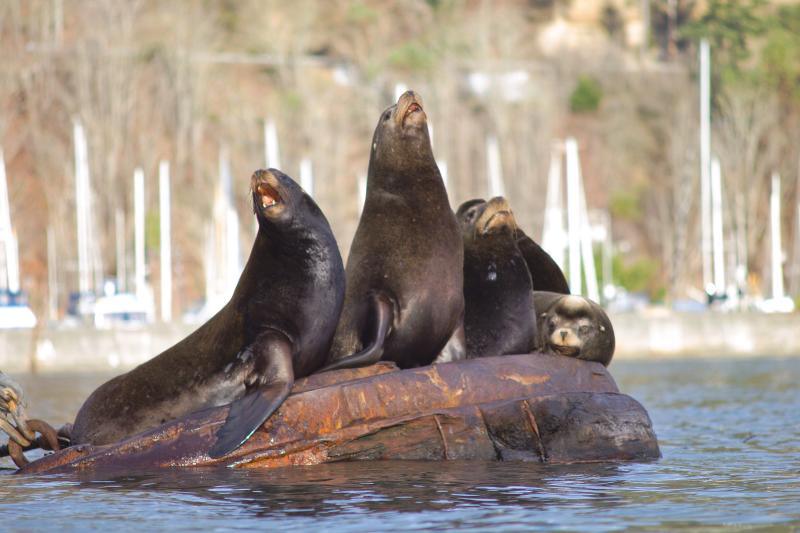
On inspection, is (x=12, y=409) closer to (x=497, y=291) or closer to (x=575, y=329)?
(x=497, y=291)

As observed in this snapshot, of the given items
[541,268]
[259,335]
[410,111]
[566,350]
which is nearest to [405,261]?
[410,111]

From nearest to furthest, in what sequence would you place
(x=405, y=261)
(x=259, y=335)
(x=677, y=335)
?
(x=259, y=335), (x=405, y=261), (x=677, y=335)

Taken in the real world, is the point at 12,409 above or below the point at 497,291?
below

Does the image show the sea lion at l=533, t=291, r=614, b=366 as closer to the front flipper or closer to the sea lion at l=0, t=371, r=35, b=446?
the front flipper

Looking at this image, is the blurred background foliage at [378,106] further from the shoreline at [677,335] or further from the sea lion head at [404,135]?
the sea lion head at [404,135]

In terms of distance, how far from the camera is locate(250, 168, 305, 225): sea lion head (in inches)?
318

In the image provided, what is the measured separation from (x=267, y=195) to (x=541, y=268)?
108 inches

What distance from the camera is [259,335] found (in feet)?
26.4

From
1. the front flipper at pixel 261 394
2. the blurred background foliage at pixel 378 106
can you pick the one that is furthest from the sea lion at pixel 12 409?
the blurred background foliage at pixel 378 106

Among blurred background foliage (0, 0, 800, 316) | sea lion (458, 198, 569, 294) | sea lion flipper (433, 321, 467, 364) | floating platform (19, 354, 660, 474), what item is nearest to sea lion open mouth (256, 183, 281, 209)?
floating platform (19, 354, 660, 474)

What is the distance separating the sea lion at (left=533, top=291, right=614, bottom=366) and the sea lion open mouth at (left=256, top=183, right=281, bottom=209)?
6.94ft

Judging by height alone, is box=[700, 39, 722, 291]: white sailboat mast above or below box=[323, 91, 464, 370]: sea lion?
above

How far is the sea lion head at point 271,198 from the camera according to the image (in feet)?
26.5

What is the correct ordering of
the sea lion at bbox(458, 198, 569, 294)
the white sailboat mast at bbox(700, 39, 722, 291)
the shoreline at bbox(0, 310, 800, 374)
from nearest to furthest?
the sea lion at bbox(458, 198, 569, 294), the shoreline at bbox(0, 310, 800, 374), the white sailboat mast at bbox(700, 39, 722, 291)
